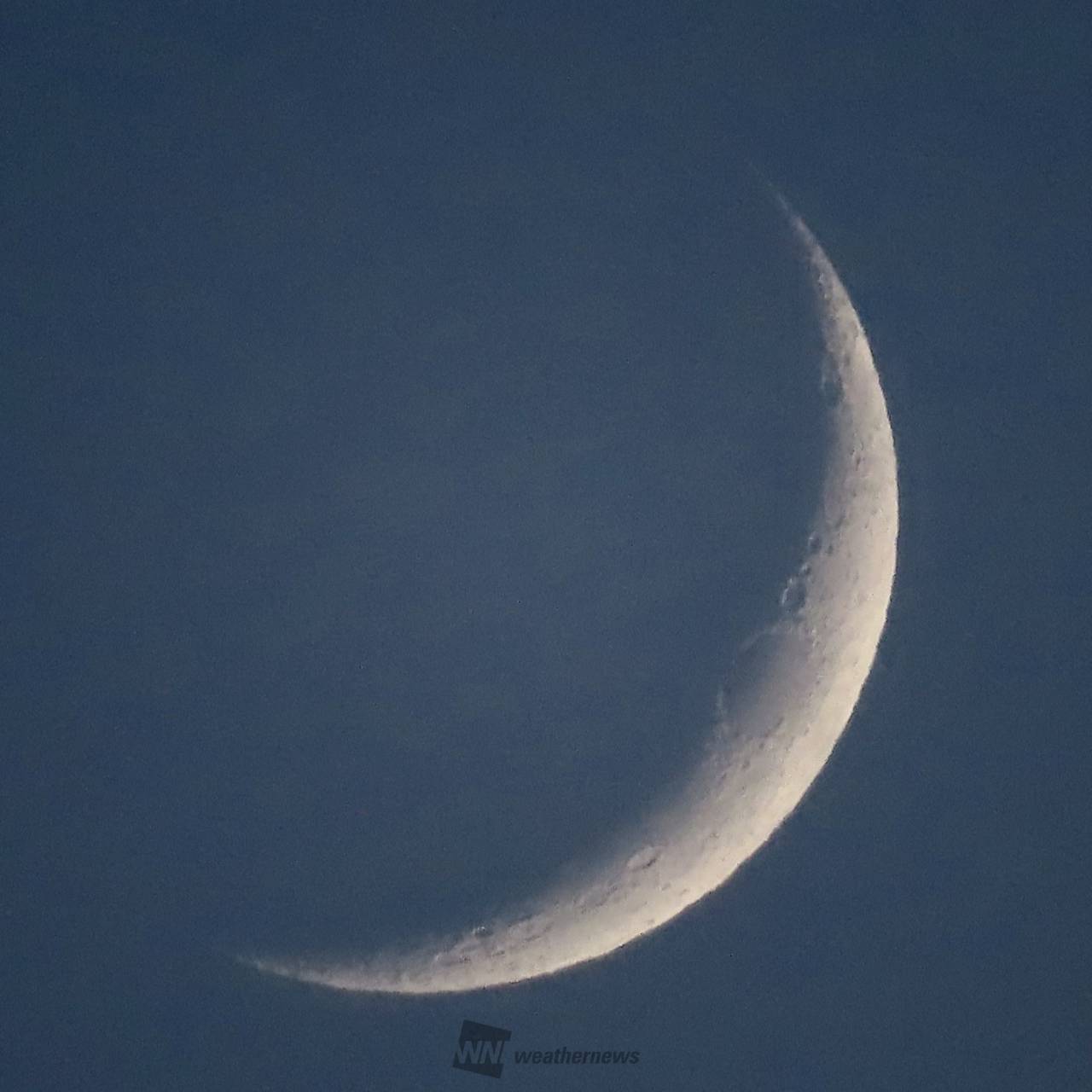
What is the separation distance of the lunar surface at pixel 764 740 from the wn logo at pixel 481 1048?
0.59ft

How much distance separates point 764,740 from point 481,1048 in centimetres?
129

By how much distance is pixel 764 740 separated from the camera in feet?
7.02

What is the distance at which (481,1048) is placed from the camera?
2.27m

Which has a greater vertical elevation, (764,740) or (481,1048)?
(764,740)

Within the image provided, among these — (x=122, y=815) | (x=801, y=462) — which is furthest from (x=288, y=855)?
(x=801, y=462)

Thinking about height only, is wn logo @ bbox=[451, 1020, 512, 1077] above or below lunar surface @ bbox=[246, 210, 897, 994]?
below

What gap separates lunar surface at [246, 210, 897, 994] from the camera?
2074 mm

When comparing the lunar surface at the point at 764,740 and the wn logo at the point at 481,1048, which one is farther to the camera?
the wn logo at the point at 481,1048

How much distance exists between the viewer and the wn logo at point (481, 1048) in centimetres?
227

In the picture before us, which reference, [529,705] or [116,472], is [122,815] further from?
[529,705]

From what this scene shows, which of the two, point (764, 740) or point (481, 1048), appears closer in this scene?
point (764, 740)

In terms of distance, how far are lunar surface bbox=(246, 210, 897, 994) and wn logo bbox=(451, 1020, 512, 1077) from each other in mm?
180

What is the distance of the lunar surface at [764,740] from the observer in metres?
2.07

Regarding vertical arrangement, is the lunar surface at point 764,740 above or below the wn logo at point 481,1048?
above
